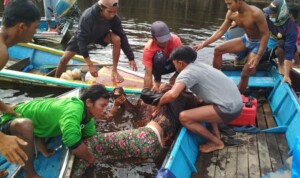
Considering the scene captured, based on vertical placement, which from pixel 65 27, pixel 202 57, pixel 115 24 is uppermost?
pixel 115 24

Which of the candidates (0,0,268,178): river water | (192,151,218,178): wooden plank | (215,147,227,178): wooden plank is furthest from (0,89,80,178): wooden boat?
(215,147,227,178): wooden plank

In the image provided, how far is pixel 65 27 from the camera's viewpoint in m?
11.5

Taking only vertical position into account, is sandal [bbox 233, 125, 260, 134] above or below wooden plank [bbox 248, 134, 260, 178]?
above

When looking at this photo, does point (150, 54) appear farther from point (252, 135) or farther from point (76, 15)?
point (76, 15)

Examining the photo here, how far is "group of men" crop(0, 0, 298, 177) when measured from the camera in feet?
9.41

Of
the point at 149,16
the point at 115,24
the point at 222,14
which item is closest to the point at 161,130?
the point at 115,24

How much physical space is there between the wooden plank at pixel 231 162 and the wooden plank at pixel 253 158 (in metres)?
0.19

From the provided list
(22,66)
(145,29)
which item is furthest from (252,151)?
(145,29)

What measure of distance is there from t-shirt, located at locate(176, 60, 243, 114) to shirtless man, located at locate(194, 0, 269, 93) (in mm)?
1278

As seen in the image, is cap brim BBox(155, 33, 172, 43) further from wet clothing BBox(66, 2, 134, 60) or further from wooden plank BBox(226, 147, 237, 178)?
wooden plank BBox(226, 147, 237, 178)

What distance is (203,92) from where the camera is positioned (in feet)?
13.7

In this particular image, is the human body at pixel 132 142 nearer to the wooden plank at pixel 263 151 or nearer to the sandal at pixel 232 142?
the sandal at pixel 232 142

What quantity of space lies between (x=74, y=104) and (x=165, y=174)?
1.30 metres

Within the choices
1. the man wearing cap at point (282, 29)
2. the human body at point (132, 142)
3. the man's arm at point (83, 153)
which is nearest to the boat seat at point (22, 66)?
the human body at point (132, 142)
